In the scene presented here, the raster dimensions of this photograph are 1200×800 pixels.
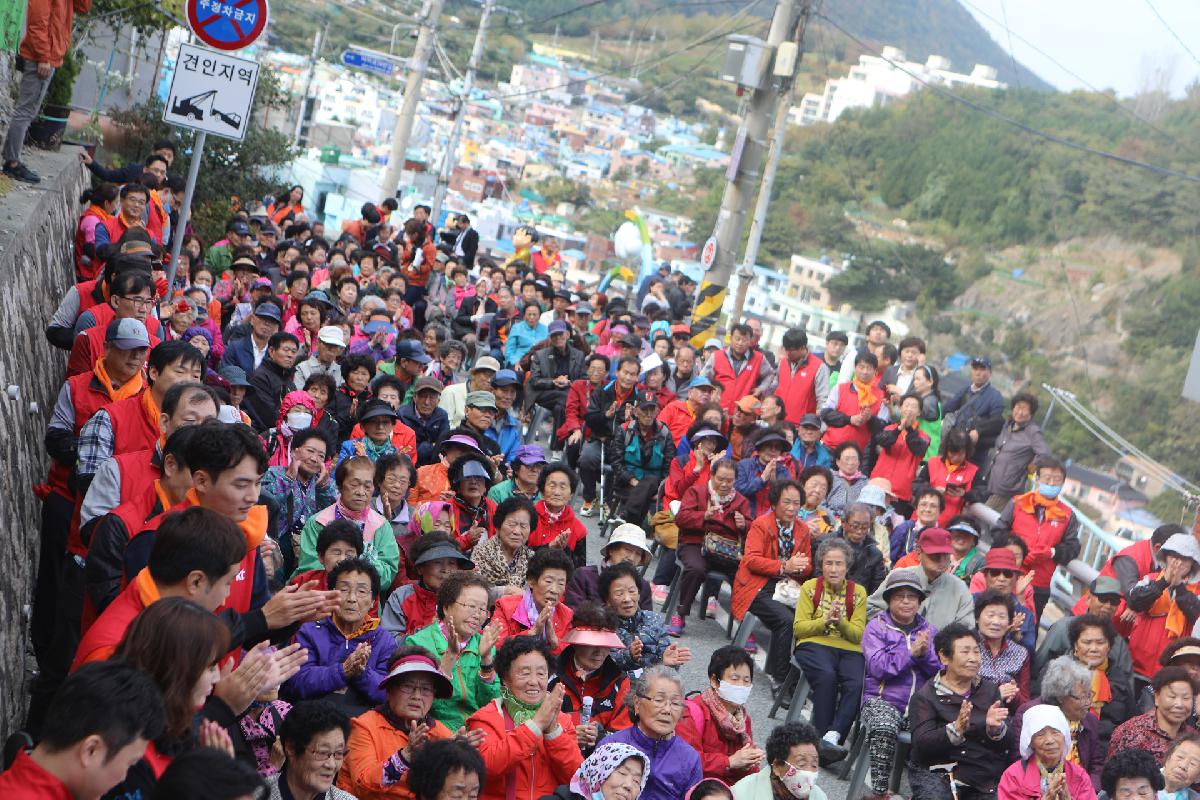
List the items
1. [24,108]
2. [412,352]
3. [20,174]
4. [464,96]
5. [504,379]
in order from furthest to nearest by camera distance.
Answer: [464,96]
[412,352]
[504,379]
[24,108]
[20,174]

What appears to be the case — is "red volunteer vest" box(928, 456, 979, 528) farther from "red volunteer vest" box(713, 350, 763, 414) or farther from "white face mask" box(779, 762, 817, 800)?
"white face mask" box(779, 762, 817, 800)

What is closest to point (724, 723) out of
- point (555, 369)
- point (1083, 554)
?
point (1083, 554)

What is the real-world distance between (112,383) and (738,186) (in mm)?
10881

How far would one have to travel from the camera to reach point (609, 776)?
17.9 feet

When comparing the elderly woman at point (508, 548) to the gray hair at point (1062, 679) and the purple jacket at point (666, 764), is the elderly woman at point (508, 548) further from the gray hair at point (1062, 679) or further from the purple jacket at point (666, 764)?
the gray hair at point (1062, 679)

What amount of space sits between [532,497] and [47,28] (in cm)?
498

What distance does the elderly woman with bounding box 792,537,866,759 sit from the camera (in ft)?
27.0

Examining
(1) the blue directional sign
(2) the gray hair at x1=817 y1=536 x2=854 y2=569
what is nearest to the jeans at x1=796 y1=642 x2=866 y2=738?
(2) the gray hair at x1=817 y1=536 x2=854 y2=569

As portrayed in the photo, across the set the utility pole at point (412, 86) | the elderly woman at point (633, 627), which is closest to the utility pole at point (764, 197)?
the elderly woman at point (633, 627)

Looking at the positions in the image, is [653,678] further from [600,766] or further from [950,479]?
[950,479]

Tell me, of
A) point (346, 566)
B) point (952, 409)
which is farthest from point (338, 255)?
point (346, 566)

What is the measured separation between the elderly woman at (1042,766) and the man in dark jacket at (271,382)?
5.49 metres

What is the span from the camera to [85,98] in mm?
20266

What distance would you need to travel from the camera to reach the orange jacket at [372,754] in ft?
17.4
